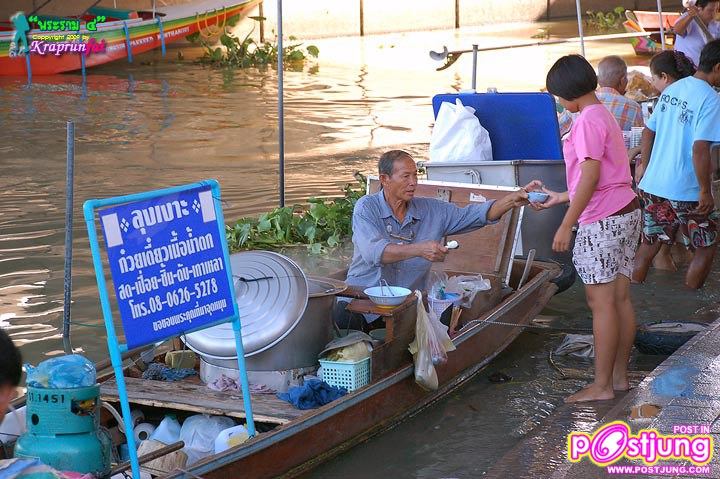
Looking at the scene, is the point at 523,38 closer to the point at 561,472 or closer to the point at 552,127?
the point at 552,127

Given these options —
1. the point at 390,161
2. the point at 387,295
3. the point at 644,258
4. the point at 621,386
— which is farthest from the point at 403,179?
the point at 644,258

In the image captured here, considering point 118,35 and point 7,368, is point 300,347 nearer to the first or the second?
point 7,368

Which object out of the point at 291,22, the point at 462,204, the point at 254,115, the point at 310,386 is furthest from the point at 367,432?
the point at 291,22

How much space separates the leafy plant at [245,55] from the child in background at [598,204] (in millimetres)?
17238

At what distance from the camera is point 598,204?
530cm

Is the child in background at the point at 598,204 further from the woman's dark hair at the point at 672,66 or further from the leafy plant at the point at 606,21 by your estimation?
the leafy plant at the point at 606,21

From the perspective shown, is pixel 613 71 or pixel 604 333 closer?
pixel 604 333

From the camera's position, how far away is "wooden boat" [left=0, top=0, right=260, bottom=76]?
1950cm

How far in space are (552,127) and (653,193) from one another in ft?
3.02

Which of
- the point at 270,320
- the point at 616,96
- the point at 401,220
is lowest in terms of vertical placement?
the point at 270,320

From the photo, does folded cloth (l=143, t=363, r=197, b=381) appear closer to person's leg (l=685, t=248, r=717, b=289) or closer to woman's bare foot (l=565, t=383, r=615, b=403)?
woman's bare foot (l=565, t=383, r=615, b=403)

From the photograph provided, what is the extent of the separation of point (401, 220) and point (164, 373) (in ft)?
5.37

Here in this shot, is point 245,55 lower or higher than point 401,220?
higher

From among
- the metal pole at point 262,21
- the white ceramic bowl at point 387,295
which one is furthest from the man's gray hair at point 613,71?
the metal pole at point 262,21
